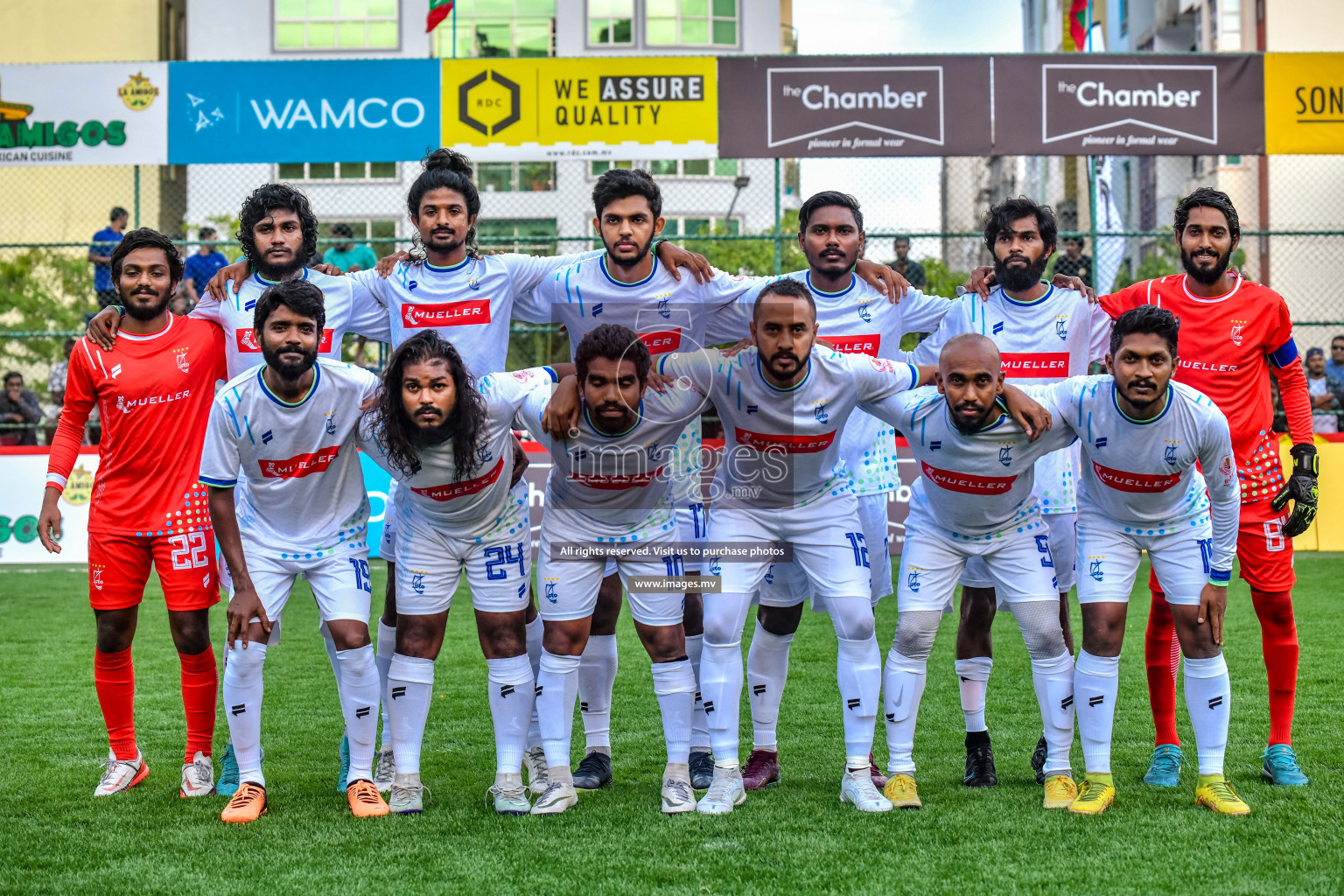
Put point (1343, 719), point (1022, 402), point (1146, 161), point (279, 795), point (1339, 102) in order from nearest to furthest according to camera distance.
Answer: point (1022, 402) < point (279, 795) < point (1343, 719) < point (1339, 102) < point (1146, 161)

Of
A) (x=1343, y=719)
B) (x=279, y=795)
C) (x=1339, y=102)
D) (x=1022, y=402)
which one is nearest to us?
(x=1022, y=402)

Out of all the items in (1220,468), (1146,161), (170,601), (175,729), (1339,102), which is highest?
(1146,161)

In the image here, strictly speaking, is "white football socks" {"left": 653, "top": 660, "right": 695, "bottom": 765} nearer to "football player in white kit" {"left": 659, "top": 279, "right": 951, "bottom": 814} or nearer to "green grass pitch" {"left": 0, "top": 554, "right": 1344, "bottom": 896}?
"football player in white kit" {"left": 659, "top": 279, "right": 951, "bottom": 814}

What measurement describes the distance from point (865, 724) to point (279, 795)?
2356 millimetres

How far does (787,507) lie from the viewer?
511 centimetres

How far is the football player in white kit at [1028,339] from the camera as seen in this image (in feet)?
18.0

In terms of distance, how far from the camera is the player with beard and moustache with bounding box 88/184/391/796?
5547 mm

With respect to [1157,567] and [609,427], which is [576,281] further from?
[1157,567]

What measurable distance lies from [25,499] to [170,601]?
27.6 feet

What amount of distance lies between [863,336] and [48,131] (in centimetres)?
1029

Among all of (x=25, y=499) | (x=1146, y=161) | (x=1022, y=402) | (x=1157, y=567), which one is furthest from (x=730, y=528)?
(x=1146, y=161)

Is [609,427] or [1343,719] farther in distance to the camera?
[1343,719]

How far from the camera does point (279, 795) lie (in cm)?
525

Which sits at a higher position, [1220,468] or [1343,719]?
[1220,468]
